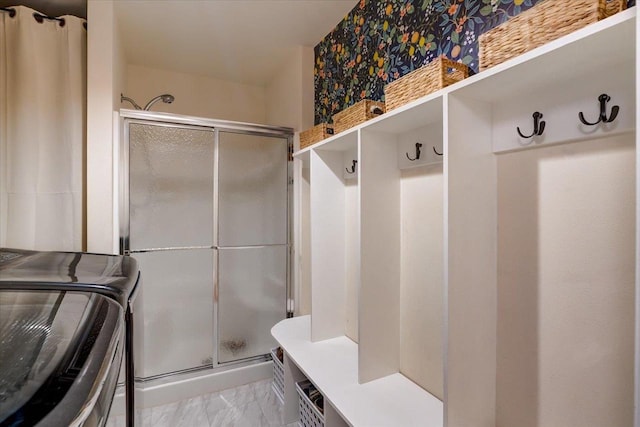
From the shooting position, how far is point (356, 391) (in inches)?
49.4

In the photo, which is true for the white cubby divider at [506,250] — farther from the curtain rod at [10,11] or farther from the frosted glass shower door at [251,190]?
the curtain rod at [10,11]

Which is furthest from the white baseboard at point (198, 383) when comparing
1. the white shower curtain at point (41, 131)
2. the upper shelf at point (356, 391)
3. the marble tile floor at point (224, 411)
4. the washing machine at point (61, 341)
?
the washing machine at point (61, 341)

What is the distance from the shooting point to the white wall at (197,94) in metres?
2.73

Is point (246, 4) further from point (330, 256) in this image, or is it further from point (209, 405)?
point (209, 405)

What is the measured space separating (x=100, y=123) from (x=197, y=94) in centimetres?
126

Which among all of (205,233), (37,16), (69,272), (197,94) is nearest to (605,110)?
(69,272)

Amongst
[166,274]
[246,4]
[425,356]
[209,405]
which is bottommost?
[209,405]

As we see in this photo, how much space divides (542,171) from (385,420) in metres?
1.00

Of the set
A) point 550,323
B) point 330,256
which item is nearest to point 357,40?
point 330,256

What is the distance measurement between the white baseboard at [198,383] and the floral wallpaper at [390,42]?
1978mm

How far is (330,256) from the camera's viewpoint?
5.96 feet

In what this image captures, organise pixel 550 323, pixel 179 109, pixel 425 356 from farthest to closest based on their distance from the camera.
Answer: pixel 179 109 → pixel 425 356 → pixel 550 323

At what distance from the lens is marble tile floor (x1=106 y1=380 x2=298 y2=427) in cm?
184

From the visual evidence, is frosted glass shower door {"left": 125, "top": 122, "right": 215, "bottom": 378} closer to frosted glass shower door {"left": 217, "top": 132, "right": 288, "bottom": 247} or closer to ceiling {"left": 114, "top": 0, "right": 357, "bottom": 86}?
frosted glass shower door {"left": 217, "top": 132, "right": 288, "bottom": 247}
